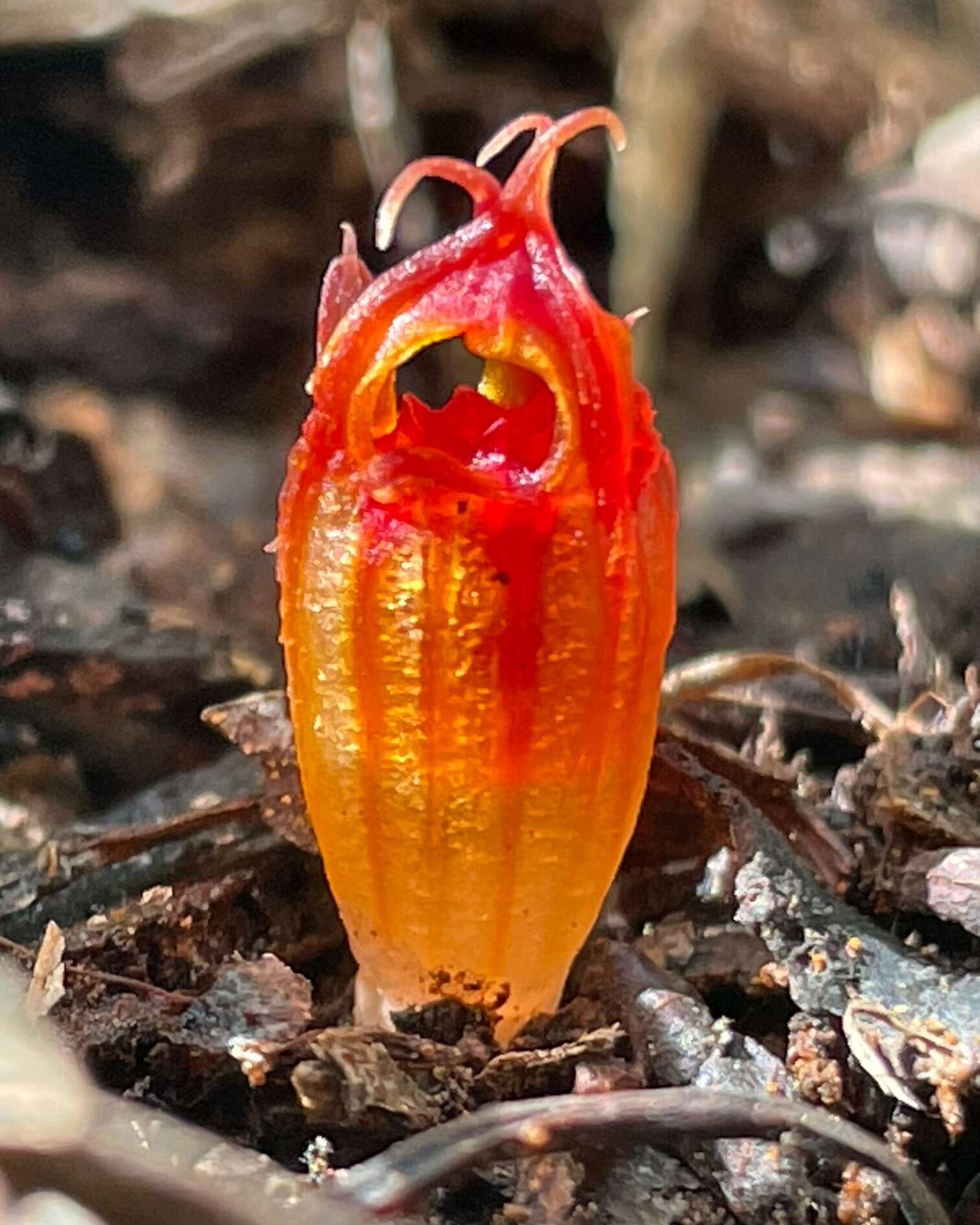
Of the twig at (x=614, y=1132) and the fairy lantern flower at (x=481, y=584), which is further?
the fairy lantern flower at (x=481, y=584)

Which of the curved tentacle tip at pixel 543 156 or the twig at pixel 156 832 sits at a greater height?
the curved tentacle tip at pixel 543 156

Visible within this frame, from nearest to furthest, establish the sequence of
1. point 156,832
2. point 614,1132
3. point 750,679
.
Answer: point 614,1132 → point 156,832 → point 750,679

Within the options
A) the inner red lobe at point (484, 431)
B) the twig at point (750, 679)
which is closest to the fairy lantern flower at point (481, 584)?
the inner red lobe at point (484, 431)

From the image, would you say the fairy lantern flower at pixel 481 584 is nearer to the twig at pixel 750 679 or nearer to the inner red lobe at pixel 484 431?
the inner red lobe at pixel 484 431

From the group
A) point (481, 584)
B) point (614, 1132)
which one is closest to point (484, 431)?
point (481, 584)

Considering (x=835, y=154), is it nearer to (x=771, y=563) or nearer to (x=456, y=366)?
(x=456, y=366)

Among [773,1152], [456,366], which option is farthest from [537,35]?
[773,1152]

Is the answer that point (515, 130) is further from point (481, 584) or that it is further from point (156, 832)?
point (156, 832)
